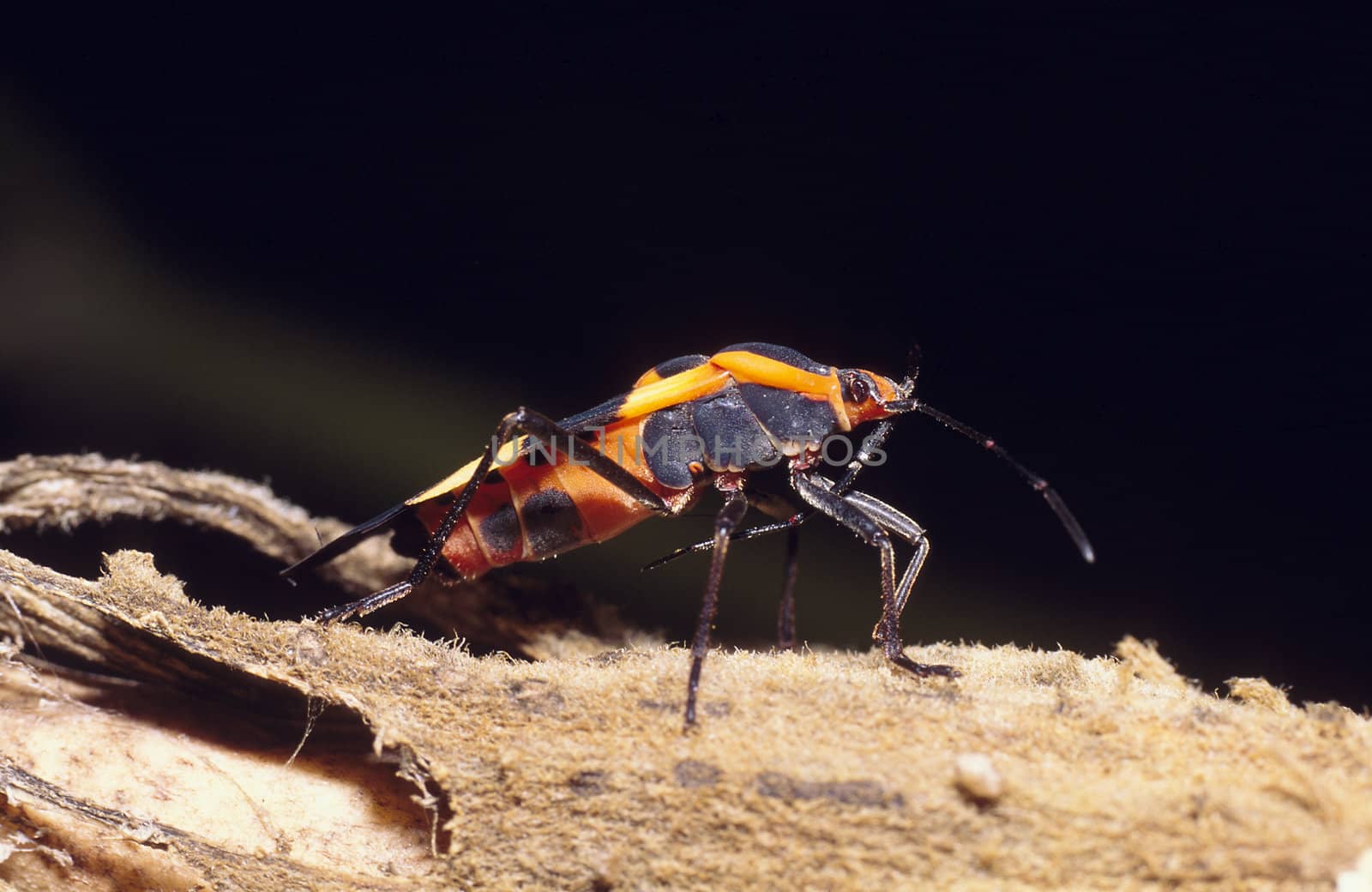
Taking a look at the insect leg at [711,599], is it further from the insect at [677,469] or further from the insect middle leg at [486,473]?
the insect middle leg at [486,473]

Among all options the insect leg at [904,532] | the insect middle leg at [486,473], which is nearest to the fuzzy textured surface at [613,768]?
A: the insect leg at [904,532]

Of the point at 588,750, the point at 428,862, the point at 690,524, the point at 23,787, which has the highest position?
the point at 690,524

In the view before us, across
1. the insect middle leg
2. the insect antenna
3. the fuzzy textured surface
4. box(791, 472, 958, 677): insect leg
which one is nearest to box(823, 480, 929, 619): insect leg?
box(791, 472, 958, 677): insect leg

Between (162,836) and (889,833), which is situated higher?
(889,833)

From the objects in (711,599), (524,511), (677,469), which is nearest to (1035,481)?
(711,599)

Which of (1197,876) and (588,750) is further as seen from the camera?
(588,750)

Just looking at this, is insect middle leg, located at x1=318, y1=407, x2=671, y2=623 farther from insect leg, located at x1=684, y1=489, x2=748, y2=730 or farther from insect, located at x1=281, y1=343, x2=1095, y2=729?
insect leg, located at x1=684, y1=489, x2=748, y2=730

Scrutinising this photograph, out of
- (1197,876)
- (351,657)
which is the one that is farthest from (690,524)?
(1197,876)

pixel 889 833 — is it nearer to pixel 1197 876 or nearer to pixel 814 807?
pixel 814 807
